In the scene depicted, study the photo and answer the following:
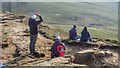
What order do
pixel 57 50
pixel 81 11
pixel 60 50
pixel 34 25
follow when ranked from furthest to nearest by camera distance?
pixel 81 11 → pixel 34 25 → pixel 60 50 → pixel 57 50

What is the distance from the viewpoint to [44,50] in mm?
19438

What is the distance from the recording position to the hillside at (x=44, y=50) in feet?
48.3

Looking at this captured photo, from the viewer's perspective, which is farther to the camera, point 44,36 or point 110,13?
point 110,13

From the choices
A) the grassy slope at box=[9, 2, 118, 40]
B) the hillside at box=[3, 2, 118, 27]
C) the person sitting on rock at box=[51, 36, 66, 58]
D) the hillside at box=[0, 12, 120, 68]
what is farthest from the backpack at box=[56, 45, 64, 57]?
the grassy slope at box=[9, 2, 118, 40]

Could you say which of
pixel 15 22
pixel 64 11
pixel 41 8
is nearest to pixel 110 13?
pixel 64 11

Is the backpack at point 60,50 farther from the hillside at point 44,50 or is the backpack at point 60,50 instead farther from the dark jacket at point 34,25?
the dark jacket at point 34,25

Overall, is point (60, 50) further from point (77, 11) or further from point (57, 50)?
point (77, 11)

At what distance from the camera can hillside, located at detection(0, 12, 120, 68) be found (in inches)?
579

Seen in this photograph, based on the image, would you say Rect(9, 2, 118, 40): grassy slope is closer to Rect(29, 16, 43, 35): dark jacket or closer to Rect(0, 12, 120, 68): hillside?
Rect(0, 12, 120, 68): hillside

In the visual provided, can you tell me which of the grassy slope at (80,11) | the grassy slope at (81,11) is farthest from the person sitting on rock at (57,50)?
the grassy slope at (80,11)

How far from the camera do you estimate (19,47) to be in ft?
63.6

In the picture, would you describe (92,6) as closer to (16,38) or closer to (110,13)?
(110,13)

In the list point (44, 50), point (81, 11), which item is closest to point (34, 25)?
point (44, 50)

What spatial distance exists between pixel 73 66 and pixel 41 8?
87.6m
